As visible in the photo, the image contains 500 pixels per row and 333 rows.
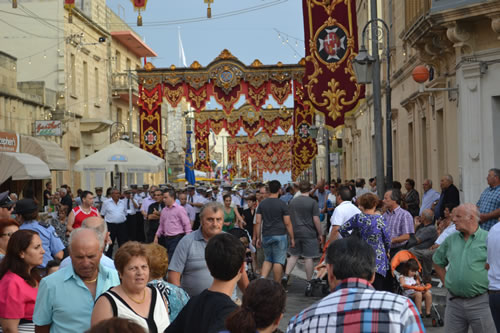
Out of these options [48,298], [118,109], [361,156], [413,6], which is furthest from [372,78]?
[118,109]

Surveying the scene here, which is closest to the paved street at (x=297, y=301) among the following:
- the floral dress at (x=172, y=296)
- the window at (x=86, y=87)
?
the floral dress at (x=172, y=296)

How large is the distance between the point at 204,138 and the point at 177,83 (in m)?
21.0

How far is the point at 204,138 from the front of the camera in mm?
48281

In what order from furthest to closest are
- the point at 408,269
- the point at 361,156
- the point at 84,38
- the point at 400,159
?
1. the point at 84,38
2. the point at 361,156
3. the point at 400,159
4. the point at 408,269

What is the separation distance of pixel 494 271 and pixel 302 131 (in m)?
26.3

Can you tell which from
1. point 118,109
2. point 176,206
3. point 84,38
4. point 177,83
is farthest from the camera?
point 118,109

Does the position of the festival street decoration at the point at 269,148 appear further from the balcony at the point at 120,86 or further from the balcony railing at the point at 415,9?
the balcony railing at the point at 415,9

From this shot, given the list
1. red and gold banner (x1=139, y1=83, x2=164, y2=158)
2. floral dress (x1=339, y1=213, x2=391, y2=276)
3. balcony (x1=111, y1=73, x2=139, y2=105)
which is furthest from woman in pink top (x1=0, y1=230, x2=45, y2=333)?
balcony (x1=111, y1=73, x2=139, y2=105)

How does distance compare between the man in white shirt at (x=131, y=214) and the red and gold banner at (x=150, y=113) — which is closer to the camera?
the man in white shirt at (x=131, y=214)

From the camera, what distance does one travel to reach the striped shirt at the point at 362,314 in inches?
142

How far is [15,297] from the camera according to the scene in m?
5.59

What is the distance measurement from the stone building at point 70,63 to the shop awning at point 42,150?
5.00 feet

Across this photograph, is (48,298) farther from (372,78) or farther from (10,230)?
(372,78)

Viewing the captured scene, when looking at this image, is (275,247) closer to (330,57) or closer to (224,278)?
(330,57)
